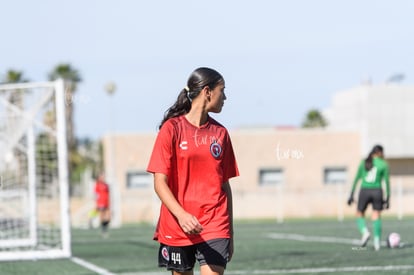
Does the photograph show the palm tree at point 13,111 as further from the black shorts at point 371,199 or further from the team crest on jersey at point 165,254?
the team crest on jersey at point 165,254

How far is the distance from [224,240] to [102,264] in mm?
9641

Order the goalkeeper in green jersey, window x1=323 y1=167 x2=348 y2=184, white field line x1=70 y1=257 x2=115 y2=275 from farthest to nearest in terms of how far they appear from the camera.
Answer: window x1=323 y1=167 x2=348 y2=184, the goalkeeper in green jersey, white field line x1=70 y1=257 x2=115 y2=275

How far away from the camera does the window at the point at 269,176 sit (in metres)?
55.1

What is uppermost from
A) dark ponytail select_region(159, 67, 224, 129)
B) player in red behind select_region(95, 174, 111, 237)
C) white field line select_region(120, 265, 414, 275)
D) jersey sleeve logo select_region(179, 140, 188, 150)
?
dark ponytail select_region(159, 67, 224, 129)

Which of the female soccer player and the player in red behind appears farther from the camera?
the player in red behind

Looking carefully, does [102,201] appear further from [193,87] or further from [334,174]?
[334,174]

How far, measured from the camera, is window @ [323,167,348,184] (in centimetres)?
5481

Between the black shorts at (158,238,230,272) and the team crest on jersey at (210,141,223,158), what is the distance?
0.57 meters

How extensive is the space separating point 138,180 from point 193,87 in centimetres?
4786

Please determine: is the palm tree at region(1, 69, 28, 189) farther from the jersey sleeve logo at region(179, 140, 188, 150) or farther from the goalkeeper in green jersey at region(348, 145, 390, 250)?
the jersey sleeve logo at region(179, 140, 188, 150)

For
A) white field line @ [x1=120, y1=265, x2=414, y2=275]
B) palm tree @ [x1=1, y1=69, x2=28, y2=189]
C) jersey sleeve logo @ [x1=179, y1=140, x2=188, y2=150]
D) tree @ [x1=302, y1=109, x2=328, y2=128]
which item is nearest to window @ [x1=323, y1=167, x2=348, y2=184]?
tree @ [x1=302, y1=109, x2=328, y2=128]

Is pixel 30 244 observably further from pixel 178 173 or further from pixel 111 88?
pixel 111 88

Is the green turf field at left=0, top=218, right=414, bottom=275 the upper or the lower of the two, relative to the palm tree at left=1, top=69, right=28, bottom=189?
lower

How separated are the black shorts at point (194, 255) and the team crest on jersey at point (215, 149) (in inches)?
22.6
